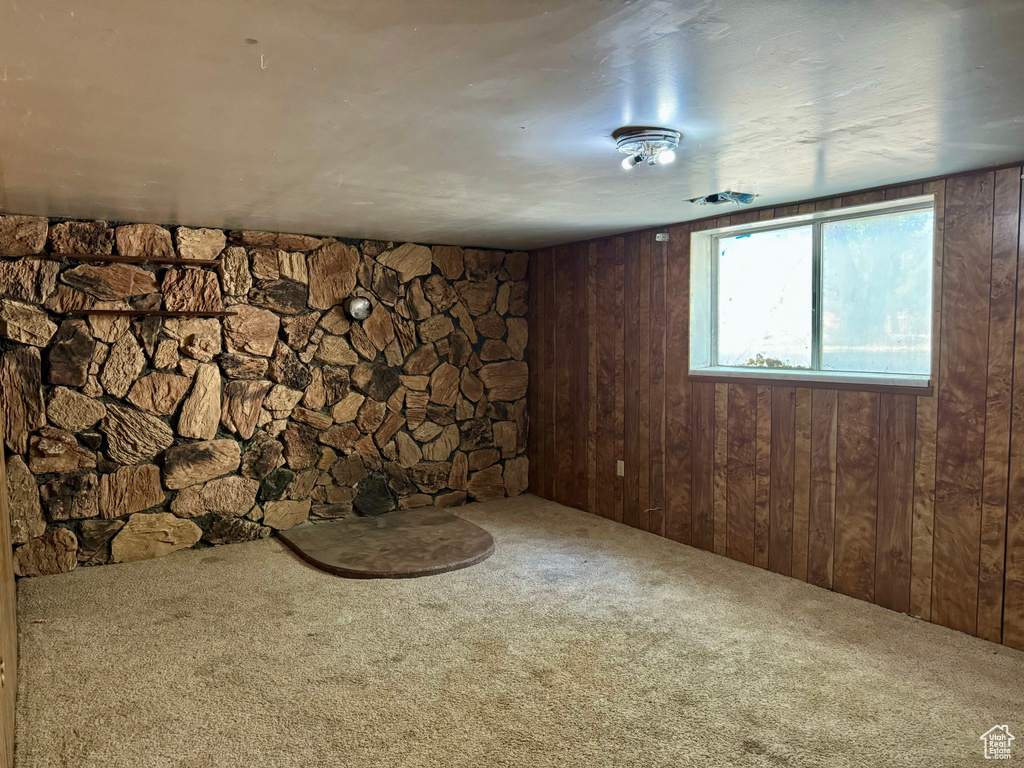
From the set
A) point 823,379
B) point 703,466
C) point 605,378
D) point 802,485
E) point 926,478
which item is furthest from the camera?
point 605,378

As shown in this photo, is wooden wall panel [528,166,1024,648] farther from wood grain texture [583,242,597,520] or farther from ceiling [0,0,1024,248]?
ceiling [0,0,1024,248]

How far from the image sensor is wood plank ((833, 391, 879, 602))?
305 cm

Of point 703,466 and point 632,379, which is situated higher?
point 632,379

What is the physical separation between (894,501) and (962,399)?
534 mm

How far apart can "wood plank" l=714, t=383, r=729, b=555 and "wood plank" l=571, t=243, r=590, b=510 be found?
107 cm

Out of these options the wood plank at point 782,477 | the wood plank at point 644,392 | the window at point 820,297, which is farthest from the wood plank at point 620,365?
the wood plank at point 782,477

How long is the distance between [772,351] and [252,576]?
2999mm

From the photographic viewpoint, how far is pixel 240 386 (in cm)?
400

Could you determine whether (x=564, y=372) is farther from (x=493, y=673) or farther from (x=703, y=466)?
(x=493, y=673)

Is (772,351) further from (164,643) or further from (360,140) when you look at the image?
(164,643)

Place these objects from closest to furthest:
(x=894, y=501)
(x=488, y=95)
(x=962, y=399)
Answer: (x=488, y=95) → (x=962, y=399) → (x=894, y=501)

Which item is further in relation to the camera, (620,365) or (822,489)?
(620,365)

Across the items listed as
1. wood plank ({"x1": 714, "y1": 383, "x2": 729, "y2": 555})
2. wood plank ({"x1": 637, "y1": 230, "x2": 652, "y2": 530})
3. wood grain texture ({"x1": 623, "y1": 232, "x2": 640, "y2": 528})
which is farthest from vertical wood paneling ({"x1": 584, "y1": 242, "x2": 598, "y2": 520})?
wood plank ({"x1": 714, "y1": 383, "x2": 729, "y2": 555})

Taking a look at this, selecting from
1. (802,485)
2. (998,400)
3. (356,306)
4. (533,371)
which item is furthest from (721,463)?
(356,306)
